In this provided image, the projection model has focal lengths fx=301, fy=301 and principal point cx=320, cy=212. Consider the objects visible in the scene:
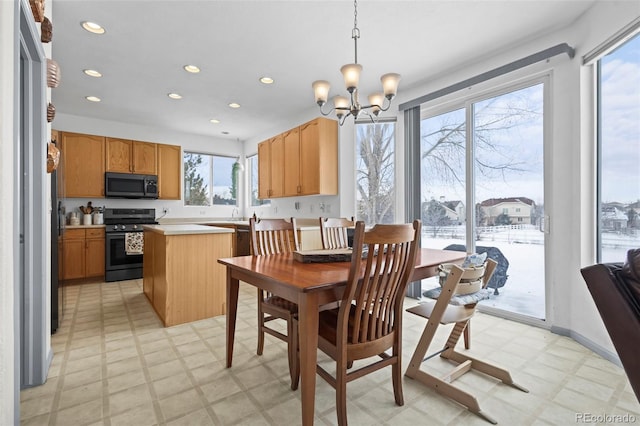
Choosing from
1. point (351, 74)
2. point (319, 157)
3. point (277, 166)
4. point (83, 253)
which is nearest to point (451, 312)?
point (351, 74)

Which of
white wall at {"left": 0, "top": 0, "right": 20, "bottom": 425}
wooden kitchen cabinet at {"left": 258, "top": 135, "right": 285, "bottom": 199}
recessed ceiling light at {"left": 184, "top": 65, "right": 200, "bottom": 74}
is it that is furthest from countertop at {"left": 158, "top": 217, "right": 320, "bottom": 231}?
white wall at {"left": 0, "top": 0, "right": 20, "bottom": 425}

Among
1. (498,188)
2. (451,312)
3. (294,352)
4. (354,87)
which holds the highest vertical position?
(354,87)

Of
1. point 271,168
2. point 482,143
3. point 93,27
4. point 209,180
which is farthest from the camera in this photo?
point 209,180

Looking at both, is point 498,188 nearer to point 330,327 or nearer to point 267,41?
point 330,327

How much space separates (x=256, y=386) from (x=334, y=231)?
4.39ft

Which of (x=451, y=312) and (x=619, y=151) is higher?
(x=619, y=151)

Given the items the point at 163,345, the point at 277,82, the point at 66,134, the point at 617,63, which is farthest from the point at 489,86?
the point at 66,134

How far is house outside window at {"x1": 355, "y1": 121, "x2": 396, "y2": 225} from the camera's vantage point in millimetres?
3873

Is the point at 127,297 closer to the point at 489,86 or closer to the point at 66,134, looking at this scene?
the point at 66,134

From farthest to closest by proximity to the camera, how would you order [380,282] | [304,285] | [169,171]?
[169,171] → [380,282] → [304,285]

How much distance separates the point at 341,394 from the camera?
137 centimetres

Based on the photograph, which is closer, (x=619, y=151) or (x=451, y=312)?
(x=451, y=312)

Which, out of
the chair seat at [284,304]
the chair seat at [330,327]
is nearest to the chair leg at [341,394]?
the chair seat at [330,327]

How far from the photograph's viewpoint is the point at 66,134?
15.0 feet
